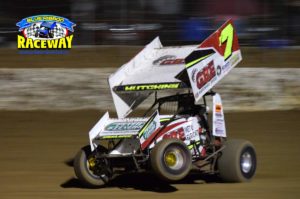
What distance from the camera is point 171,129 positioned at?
8.85m

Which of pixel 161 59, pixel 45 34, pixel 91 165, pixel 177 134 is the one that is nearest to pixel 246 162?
pixel 177 134

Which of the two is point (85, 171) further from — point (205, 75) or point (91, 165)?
point (205, 75)

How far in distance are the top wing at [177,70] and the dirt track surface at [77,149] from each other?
A: 3.63 ft

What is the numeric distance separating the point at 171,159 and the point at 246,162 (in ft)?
4.66

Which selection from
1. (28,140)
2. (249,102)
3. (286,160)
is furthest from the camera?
(249,102)

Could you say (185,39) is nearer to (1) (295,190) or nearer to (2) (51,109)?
(2) (51,109)

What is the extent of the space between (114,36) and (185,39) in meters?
1.53

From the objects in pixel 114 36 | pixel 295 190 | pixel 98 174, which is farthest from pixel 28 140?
pixel 295 190

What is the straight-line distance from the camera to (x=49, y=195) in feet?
28.5

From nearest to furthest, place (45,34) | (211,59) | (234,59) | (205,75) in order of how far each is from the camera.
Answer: (205,75) → (211,59) → (234,59) → (45,34)

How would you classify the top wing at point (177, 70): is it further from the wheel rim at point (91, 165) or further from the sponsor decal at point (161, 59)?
the wheel rim at point (91, 165)

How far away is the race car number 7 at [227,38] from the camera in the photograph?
30.8 ft

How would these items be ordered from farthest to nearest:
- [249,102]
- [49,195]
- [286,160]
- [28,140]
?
[249,102] < [28,140] < [286,160] < [49,195]

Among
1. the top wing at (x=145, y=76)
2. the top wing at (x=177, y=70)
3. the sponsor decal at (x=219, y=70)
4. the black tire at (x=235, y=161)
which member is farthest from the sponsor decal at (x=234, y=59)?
the black tire at (x=235, y=161)
